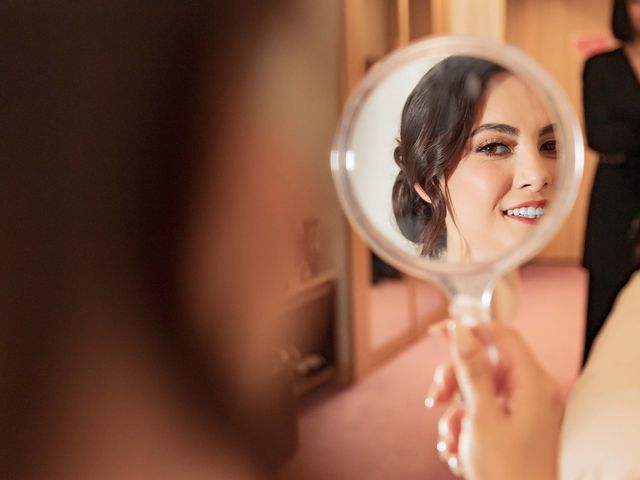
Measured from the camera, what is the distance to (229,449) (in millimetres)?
1208

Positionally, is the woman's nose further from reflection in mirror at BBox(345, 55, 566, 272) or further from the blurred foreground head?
the blurred foreground head

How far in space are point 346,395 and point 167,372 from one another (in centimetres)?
97

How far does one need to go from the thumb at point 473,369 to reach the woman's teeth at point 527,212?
0.14m

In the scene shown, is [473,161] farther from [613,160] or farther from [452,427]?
[613,160]

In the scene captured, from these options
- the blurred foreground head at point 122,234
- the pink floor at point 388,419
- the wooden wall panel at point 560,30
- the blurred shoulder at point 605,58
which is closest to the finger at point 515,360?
the blurred foreground head at point 122,234

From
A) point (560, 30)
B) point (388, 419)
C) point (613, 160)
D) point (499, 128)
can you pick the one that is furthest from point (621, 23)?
point (560, 30)

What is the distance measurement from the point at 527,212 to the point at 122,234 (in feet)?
1.95

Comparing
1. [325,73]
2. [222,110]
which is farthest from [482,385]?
[325,73]

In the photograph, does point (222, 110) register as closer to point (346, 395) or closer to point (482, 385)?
point (482, 385)

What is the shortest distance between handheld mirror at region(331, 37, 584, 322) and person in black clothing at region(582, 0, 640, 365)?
1.02 metres

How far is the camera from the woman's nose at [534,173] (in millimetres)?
548

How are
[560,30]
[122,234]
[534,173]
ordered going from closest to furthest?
[534,173]
[122,234]
[560,30]

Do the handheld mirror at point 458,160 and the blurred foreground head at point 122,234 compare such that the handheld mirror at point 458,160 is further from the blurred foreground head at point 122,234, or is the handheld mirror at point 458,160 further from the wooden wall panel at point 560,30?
the wooden wall panel at point 560,30

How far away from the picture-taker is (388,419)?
1.78 metres
